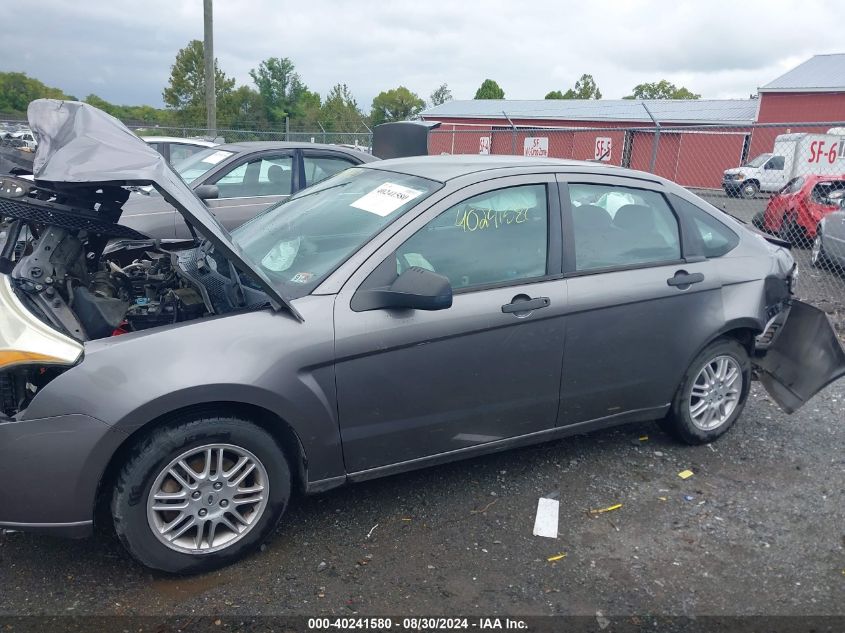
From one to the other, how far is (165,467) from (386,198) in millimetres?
1671

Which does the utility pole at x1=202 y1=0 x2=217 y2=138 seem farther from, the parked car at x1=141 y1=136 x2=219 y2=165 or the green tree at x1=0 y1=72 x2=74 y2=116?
the green tree at x1=0 y1=72 x2=74 y2=116

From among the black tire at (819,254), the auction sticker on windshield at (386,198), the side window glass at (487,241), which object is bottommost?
the black tire at (819,254)

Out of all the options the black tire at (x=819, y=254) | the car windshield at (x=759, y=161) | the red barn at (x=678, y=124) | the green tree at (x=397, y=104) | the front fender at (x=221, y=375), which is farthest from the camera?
the green tree at (x=397, y=104)

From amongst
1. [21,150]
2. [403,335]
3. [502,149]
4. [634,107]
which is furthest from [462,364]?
[634,107]

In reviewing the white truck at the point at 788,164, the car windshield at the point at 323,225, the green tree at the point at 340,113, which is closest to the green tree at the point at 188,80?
the green tree at the point at 340,113

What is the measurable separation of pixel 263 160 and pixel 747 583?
6.07 metres

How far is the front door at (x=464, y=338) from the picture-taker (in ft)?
10.1

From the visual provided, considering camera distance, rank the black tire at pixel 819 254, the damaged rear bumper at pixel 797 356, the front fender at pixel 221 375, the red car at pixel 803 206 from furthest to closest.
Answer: the red car at pixel 803 206
the black tire at pixel 819 254
the damaged rear bumper at pixel 797 356
the front fender at pixel 221 375

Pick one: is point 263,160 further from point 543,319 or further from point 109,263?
point 543,319

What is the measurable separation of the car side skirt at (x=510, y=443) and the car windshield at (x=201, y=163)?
192 inches

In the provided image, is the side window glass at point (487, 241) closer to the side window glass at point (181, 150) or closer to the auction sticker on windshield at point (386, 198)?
the auction sticker on windshield at point (386, 198)

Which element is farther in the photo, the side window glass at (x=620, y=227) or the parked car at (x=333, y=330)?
the side window glass at (x=620, y=227)

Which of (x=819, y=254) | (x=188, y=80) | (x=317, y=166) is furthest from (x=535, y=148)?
(x=188, y=80)

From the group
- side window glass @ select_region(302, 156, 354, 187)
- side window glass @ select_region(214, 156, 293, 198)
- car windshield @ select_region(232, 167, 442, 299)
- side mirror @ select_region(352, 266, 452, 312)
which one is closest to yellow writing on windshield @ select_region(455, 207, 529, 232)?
car windshield @ select_region(232, 167, 442, 299)
